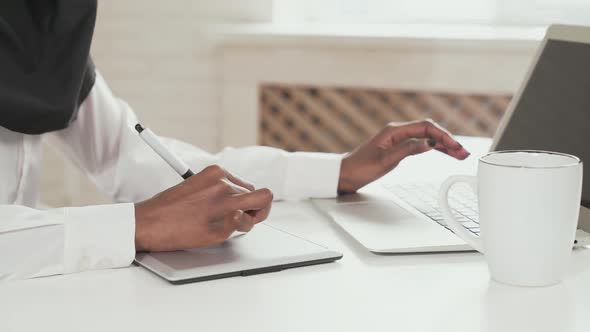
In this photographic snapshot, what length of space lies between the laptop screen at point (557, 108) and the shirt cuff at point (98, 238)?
0.50 m

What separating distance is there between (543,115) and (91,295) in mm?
607

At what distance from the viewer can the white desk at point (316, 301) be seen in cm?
78

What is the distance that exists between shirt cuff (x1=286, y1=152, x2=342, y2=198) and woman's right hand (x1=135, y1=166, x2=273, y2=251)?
282mm

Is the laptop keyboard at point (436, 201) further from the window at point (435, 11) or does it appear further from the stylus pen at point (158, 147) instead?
the window at point (435, 11)

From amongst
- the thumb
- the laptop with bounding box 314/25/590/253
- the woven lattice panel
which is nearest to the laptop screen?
the laptop with bounding box 314/25/590/253

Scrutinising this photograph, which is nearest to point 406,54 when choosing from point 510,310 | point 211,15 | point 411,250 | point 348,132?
point 348,132

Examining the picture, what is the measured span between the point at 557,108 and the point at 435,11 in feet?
6.22

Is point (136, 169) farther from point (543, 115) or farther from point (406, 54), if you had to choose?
point (406, 54)

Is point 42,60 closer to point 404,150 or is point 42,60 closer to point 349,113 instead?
point 404,150

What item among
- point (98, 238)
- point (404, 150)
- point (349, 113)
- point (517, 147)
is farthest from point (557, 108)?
point (349, 113)

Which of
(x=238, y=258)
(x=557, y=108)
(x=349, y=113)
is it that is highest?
(x=557, y=108)

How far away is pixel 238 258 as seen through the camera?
0.94 meters

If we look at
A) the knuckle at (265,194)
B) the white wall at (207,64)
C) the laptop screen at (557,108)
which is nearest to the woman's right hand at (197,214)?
the knuckle at (265,194)

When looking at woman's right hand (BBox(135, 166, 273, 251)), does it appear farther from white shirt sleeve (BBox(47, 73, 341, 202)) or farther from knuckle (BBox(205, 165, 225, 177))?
white shirt sleeve (BBox(47, 73, 341, 202))
